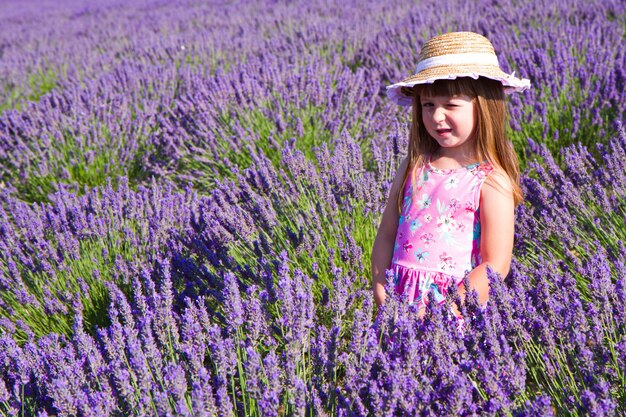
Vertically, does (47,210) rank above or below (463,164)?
below

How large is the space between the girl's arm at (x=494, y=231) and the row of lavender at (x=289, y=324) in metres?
0.09

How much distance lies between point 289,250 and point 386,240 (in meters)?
0.38

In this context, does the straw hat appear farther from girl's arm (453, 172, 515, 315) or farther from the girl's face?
girl's arm (453, 172, 515, 315)

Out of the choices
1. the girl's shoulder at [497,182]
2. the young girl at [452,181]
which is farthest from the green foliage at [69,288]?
the girl's shoulder at [497,182]

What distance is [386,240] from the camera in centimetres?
212

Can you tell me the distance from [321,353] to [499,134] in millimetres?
1009

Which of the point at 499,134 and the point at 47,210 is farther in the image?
the point at 47,210

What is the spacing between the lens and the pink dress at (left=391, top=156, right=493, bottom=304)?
6.48 ft

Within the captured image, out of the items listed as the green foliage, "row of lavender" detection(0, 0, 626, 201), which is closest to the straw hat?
"row of lavender" detection(0, 0, 626, 201)

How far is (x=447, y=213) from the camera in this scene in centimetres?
201

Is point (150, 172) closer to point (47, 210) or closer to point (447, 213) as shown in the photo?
point (47, 210)

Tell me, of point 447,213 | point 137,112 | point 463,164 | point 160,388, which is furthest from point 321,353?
point 137,112

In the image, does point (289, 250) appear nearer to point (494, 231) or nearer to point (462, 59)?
point (494, 231)

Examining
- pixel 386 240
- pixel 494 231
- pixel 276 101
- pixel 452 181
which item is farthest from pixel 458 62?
pixel 276 101
